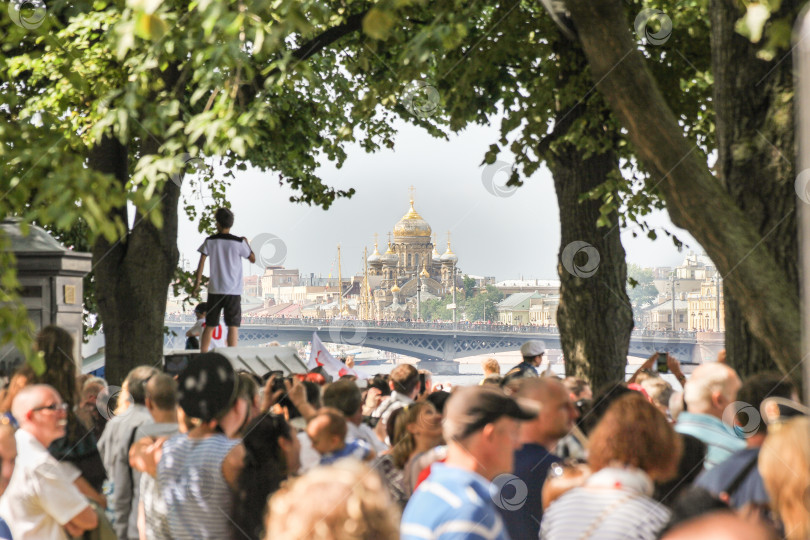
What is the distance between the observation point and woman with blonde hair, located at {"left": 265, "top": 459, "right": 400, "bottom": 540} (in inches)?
88.4

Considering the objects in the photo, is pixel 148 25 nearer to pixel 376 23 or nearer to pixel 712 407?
Answer: pixel 376 23

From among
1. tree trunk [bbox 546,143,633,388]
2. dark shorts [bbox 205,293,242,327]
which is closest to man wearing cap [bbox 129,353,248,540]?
tree trunk [bbox 546,143,633,388]

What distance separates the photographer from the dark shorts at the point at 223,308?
37.5ft

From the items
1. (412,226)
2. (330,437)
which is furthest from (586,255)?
(412,226)

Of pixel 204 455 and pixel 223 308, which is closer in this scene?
pixel 204 455

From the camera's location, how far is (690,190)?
5465mm

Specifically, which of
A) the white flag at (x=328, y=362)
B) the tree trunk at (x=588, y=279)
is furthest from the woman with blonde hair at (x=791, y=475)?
the white flag at (x=328, y=362)

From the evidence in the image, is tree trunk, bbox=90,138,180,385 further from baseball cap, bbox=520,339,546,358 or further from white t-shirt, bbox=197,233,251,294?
baseball cap, bbox=520,339,546,358

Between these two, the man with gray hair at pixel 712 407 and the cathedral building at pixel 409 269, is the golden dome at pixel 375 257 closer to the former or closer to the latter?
the cathedral building at pixel 409 269

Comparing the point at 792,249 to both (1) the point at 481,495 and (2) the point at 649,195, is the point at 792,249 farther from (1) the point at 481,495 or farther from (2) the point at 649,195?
(2) the point at 649,195

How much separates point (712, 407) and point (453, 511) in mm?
2199

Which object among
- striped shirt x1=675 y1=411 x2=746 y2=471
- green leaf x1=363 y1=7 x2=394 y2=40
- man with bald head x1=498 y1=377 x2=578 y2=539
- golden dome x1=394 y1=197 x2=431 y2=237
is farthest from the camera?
golden dome x1=394 y1=197 x2=431 y2=237

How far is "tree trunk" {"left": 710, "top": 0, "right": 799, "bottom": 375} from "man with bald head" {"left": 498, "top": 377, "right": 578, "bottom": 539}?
5.80 feet

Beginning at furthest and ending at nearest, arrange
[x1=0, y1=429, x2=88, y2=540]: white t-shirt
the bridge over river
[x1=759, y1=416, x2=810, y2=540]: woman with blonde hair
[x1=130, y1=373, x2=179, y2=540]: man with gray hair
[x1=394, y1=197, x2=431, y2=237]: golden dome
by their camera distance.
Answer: [x1=394, y1=197, x2=431, y2=237]: golden dome < the bridge over river < [x1=130, y1=373, x2=179, y2=540]: man with gray hair < [x1=0, y1=429, x2=88, y2=540]: white t-shirt < [x1=759, y1=416, x2=810, y2=540]: woman with blonde hair
